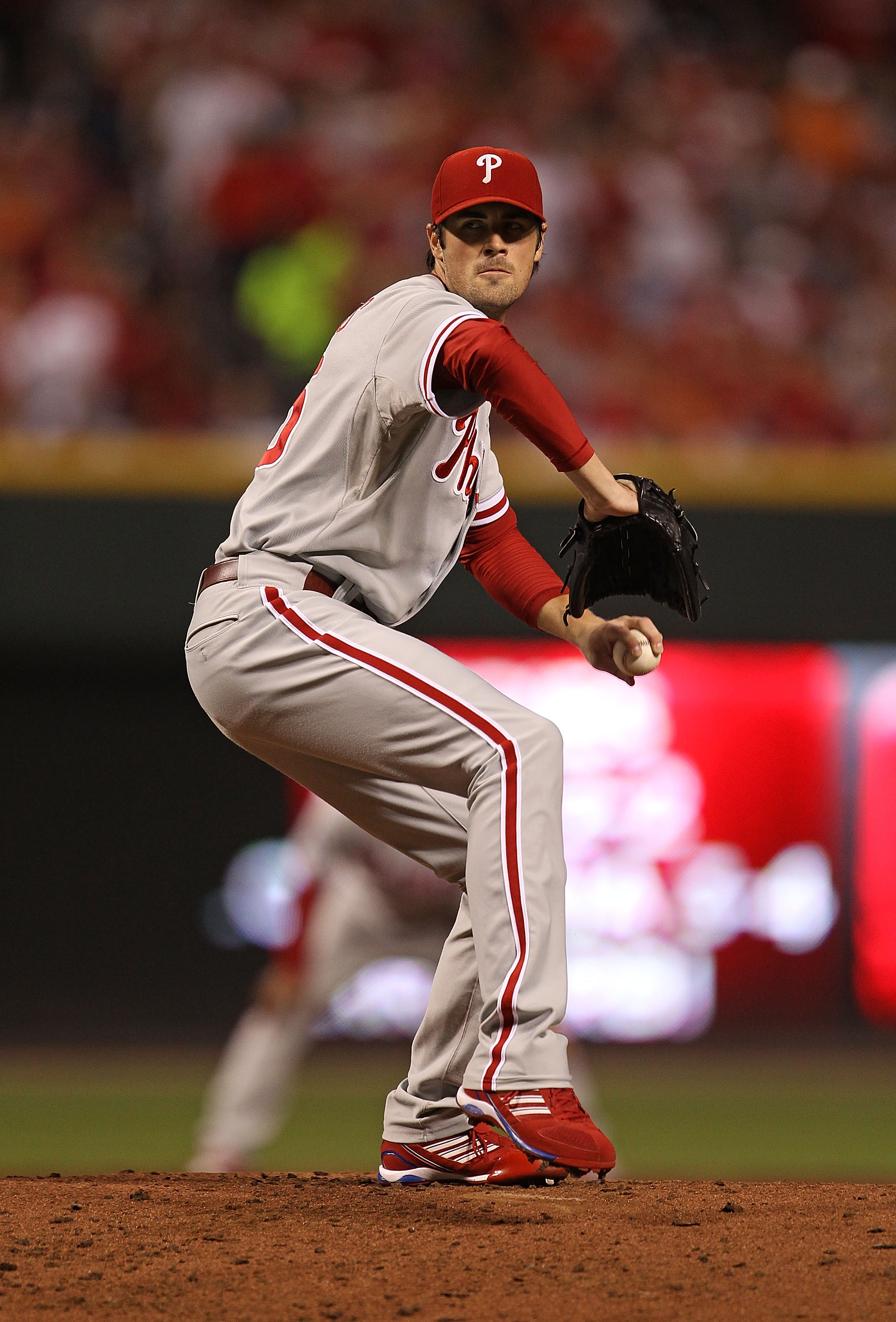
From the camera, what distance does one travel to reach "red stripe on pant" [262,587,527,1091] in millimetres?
2568

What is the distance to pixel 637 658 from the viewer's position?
2.69 m

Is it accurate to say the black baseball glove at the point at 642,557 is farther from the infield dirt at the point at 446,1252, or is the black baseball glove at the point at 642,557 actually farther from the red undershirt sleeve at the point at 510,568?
the infield dirt at the point at 446,1252

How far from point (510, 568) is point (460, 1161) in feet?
3.42

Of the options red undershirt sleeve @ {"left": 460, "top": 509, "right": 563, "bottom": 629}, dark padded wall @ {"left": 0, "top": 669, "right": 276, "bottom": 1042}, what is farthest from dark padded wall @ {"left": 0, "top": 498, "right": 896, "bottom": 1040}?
red undershirt sleeve @ {"left": 460, "top": 509, "right": 563, "bottom": 629}

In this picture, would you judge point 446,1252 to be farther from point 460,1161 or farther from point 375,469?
point 375,469

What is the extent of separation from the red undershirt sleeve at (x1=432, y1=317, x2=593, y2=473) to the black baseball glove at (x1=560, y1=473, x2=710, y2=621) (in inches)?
7.2

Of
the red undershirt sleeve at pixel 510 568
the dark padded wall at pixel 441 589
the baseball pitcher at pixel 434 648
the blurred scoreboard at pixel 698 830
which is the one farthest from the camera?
the blurred scoreboard at pixel 698 830

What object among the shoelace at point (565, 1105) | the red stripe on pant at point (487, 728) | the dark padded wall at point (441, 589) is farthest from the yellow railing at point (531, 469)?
the shoelace at point (565, 1105)

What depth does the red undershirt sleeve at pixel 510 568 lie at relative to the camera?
3.02m

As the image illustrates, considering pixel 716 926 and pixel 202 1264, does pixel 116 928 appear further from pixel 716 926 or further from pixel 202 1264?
pixel 202 1264

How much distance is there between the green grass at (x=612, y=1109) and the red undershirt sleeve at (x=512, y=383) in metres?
3.55

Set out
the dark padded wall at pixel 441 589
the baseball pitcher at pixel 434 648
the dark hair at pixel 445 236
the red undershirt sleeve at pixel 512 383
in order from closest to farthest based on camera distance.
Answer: the red undershirt sleeve at pixel 512 383
the baseball pitcher at pixel 434 648
the dark hair at pixel 445 236
the dark padded wall at pixel 441 589

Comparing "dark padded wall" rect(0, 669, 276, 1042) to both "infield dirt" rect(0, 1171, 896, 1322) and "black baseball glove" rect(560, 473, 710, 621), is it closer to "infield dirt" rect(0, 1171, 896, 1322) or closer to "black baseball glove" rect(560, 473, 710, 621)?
"infield dirt" rect(0, 1171, 896, 1322)

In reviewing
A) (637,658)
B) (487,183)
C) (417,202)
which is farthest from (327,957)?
(417,202)
